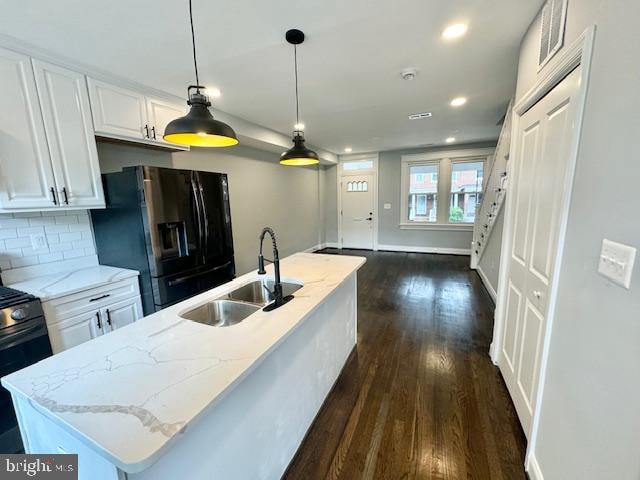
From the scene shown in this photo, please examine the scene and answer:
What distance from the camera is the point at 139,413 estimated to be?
0.71 meters

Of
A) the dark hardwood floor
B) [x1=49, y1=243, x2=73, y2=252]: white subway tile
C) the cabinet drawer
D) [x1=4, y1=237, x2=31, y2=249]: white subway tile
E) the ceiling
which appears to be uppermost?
the ceiling

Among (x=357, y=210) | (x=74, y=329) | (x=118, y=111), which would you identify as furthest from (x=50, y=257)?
(x=357, y=210)

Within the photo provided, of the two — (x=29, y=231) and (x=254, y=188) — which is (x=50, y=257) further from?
(x=254, y=188)

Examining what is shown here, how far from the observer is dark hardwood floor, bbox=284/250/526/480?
1448mm

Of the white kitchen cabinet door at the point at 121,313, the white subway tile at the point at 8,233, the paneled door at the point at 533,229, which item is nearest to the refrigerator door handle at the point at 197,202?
the white kitchen cabinet door at the point at 121,313

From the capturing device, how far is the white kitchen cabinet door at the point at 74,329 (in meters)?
1.77

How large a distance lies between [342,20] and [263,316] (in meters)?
1.85

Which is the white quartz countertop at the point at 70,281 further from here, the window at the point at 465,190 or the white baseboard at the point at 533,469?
the window at the point at 465,190

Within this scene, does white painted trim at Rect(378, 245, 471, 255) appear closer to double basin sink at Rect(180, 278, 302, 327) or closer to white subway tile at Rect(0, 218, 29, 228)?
double basin sink at Rect(180, 278, 302, 327)

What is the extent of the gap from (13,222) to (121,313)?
1.08 m

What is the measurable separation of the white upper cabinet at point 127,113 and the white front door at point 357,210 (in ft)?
15.7

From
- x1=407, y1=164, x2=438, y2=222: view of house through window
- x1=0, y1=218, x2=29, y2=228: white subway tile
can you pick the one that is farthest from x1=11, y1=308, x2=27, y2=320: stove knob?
x1=407, y1=164, x2=438, y2=222: view of house through window

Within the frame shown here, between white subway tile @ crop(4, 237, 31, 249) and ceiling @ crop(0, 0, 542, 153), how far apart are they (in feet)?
4.69

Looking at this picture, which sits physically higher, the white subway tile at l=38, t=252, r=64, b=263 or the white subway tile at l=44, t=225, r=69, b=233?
the white subway tile at l=44, t=225, r=69, b=233
